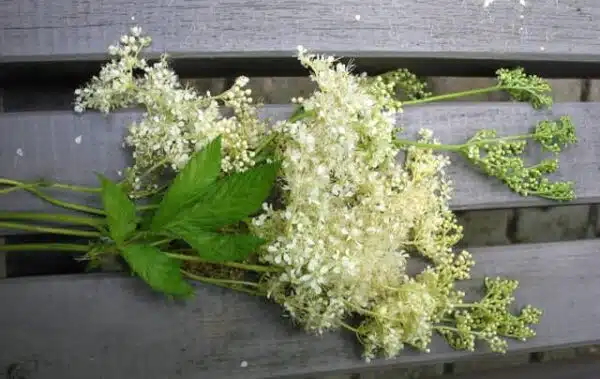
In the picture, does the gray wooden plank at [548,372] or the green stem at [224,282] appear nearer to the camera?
the green stem at [224,282]

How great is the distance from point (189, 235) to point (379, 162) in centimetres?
26

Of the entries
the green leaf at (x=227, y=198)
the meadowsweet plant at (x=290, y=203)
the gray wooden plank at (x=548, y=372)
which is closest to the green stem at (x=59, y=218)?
the meadowsweet plant at (x=290, y=203)

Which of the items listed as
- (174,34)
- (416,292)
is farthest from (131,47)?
(416,292)

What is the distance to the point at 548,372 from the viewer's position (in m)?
1.19

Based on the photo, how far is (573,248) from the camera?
118 cm

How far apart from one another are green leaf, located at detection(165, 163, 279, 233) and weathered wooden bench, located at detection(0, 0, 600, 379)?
8.5 inches

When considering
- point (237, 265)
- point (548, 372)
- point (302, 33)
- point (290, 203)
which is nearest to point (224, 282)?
point (237, 265)

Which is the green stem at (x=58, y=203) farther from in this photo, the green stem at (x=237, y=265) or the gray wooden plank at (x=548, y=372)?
the gray wooden plank at (x=548, y=372)

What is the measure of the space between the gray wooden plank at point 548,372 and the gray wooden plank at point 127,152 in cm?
29

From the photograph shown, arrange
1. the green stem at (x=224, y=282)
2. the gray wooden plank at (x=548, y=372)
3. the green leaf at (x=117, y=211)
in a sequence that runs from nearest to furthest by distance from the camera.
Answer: the green leaf at (x=117, y=211), the green stem at (x=224, y=282), the gray wooden plank at (x=548, y=372)

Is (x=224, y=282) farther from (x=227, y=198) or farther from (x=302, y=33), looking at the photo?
(x=302, y=33)

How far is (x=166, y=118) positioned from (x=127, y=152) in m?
0.14

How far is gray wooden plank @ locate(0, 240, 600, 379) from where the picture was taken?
37.6 inches

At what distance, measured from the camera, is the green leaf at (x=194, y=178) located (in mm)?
786
